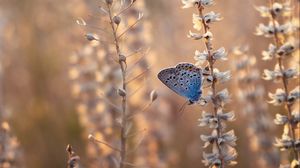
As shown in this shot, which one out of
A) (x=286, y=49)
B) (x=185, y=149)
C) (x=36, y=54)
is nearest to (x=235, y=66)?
(x=286, y=49)

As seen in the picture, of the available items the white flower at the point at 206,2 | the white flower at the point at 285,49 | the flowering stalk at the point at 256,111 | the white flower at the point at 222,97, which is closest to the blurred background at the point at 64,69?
the flowering stalk at the point at 256,111

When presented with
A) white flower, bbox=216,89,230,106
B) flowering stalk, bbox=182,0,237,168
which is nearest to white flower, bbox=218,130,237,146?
flowering stalk, bbox=182,0,237,168

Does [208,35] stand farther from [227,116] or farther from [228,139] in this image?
[228,139]

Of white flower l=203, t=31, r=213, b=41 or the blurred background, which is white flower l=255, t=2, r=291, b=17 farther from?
the blurred background

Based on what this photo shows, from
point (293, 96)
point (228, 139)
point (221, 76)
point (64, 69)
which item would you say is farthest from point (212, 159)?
point (64, 69)

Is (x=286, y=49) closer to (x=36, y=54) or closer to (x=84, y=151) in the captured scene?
(x=84, y=151)
